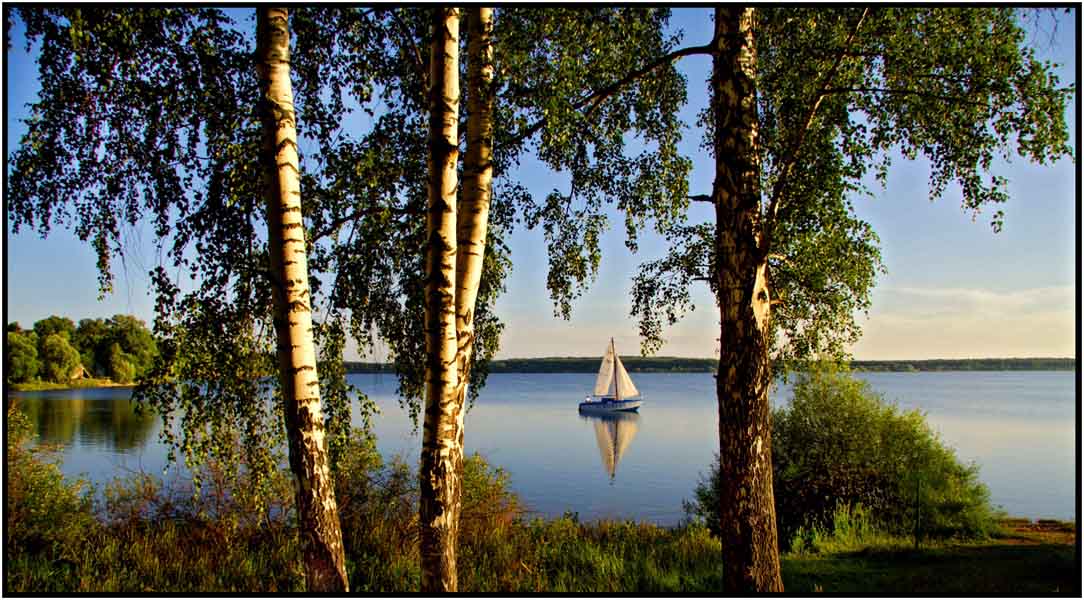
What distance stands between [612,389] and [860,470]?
121 ft

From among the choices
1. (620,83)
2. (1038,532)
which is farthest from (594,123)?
(1038,532)

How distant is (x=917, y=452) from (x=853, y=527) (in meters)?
2.54

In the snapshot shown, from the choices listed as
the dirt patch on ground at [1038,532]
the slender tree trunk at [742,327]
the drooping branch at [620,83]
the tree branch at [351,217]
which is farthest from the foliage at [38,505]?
the dirt patch on ground at [1038,532]

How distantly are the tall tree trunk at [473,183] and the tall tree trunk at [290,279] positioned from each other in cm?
107

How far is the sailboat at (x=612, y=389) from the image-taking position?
137 feet

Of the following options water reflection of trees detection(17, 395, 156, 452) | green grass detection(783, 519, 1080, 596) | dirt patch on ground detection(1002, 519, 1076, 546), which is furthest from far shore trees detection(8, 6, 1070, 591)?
water reflection of trees detection(17, 395, 156, 452)

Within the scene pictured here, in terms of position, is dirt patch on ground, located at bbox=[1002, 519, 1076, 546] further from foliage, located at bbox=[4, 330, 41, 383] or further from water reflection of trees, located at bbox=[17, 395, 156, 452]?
foliage, located at bbox=[4, 330, 41, 383]

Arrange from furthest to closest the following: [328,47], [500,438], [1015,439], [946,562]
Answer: [500,438] < [1015,439] < [946,562] < [328,47]

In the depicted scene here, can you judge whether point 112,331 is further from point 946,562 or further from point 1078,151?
point 946,562

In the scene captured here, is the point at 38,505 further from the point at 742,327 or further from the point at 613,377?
the point at 613,377

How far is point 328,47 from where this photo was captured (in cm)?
573

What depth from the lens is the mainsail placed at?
41125 millimetres

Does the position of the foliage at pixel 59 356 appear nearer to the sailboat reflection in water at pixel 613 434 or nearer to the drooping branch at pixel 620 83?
the sailboat reflection in water at pixel 613 434

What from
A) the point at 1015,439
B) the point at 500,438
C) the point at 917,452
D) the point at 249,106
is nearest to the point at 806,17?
the point at 249,106
